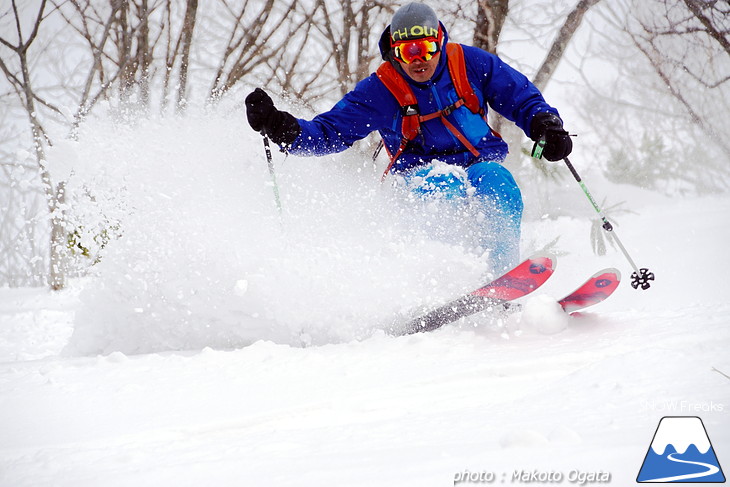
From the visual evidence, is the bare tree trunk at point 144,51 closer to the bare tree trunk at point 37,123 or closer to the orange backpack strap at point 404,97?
the bare tree trunk at point 37,123

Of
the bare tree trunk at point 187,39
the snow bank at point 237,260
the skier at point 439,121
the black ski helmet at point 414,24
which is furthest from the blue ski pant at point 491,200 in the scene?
the bare tree trunk at point 187,39

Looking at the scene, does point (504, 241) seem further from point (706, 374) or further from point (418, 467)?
point (418, 467)

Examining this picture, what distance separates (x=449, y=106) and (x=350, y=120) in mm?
520

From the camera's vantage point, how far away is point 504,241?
2.73m

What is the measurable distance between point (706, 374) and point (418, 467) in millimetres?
792

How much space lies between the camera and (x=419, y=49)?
9.17 feet

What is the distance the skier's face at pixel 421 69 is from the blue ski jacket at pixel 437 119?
0.03 m

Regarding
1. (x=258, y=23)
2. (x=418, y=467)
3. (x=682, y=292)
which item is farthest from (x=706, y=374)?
(x=258, y=23)

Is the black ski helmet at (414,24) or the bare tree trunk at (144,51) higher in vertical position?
the bare tree trunk at (144,51)

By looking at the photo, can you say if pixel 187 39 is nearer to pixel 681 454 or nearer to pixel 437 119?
pixel 437 119

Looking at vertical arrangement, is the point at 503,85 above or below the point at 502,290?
above

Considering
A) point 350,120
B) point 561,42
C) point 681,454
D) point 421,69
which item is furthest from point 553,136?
point 561,42

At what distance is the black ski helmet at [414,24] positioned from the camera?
9.16 feet

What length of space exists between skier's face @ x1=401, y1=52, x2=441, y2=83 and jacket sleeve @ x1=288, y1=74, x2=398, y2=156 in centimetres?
18
